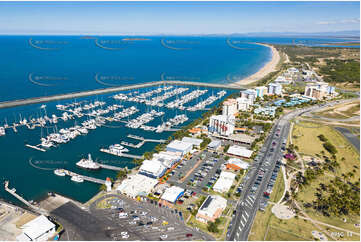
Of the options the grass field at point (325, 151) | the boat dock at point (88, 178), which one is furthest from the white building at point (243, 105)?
the boat dock at point (88, 178)

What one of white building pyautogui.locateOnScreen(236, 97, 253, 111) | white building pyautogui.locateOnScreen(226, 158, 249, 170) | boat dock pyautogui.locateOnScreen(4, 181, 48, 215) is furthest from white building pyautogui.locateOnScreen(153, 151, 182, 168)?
white building pyautogui.locateOnScreen(236, 97, 253, 111)

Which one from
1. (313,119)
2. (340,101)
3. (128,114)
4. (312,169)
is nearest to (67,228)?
(312,169)

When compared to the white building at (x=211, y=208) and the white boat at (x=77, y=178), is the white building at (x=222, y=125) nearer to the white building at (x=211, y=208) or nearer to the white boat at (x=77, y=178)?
the white building at (x=211, y=208)

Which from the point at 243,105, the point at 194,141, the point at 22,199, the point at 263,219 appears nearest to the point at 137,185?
the point at 22,199

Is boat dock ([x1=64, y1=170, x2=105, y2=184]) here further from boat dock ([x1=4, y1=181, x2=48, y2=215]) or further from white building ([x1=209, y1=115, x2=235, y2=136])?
white building ([x1=209, y1=115, x2=235, y2=136])

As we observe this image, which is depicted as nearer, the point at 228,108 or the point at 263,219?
the point at 263,219

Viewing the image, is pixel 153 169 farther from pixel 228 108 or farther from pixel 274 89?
pixel 274 89

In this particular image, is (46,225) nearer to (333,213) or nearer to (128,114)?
(333,213)
